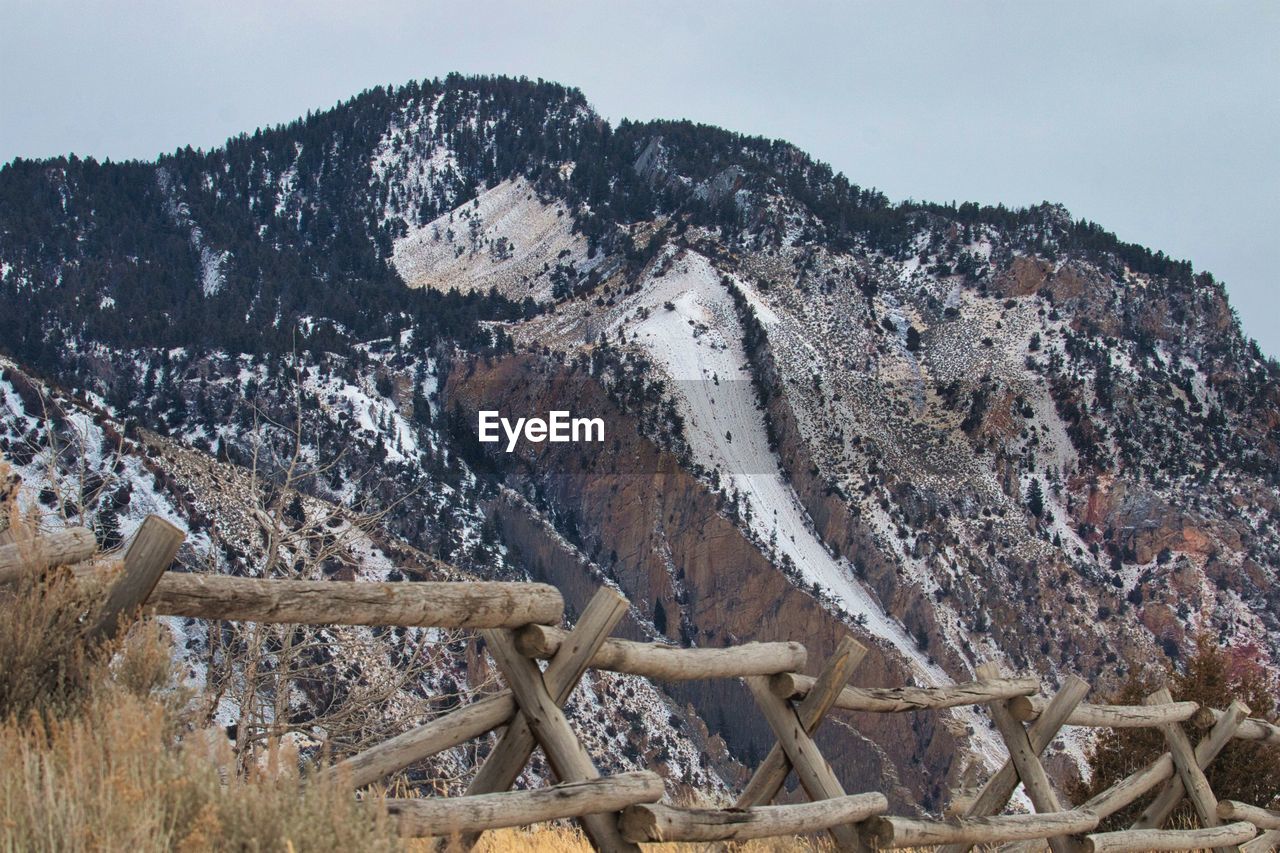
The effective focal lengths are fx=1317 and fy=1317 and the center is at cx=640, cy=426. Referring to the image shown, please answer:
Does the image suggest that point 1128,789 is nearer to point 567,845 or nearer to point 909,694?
point 909,694

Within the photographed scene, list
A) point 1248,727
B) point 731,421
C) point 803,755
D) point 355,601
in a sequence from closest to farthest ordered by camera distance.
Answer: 1. point 355,601
2. point 803,755
3. point 1248,727
4. point 731,421

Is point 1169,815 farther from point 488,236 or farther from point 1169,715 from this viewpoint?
point 488,236

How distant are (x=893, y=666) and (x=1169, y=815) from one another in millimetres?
68003

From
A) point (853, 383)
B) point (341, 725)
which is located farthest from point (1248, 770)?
point (853, 383)

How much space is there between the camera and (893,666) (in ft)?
246

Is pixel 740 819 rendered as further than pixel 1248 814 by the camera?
No

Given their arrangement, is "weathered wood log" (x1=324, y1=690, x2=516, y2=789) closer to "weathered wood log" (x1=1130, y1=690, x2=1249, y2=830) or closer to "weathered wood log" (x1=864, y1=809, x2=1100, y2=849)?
"weathered wood log" (x1=864, y1=809, x2=1100, y2=849)

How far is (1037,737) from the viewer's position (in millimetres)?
7125

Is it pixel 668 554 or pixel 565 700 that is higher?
pixel 565 700

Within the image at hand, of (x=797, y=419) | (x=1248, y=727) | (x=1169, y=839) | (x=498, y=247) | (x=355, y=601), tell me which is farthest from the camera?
(x=498, y=247)

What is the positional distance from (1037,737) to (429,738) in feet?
13.0

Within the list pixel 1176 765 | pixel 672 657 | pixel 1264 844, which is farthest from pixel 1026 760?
pixel 1264 844

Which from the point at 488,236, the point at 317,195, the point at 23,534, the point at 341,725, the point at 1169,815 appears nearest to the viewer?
the point at 23,534

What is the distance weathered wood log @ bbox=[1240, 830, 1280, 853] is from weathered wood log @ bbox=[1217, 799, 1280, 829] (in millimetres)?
103
